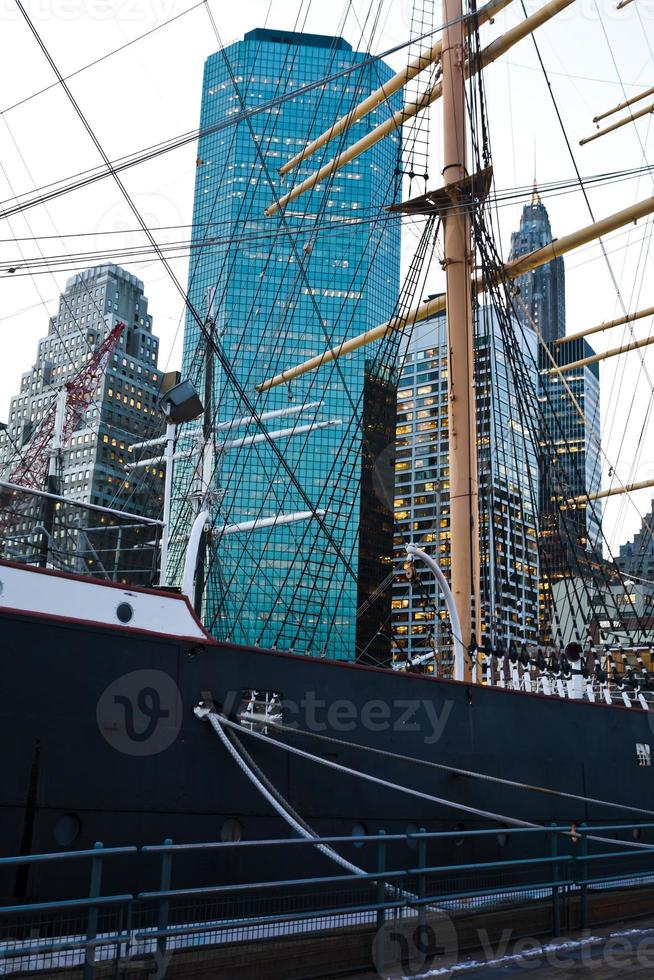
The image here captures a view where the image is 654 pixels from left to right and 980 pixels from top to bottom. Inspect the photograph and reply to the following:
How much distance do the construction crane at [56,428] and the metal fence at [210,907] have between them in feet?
17.6

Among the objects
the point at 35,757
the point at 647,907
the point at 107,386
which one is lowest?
the point at 647,907

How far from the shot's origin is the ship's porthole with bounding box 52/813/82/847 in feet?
24.2

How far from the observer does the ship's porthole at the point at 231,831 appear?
857 cm

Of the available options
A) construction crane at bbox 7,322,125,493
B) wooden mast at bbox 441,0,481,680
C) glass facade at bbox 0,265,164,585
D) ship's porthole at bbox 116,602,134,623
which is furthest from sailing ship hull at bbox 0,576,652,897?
glass facade at bbox 0,265,164,585

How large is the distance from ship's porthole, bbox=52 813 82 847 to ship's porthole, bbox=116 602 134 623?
1854 mm

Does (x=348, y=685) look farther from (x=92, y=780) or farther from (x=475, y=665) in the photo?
(x=475, y=665)

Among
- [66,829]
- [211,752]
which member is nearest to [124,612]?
[211,752]

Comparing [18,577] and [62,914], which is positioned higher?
[18,577]

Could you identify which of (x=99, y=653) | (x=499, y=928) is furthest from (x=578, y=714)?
(x=99, y=653)

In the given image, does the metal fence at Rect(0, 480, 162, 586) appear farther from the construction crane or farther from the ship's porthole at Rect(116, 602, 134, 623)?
the ship's porthole at Rect(116, 602, 134, 623)

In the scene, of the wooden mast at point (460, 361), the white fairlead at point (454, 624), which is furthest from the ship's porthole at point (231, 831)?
the wooden mast at point (460, 361)

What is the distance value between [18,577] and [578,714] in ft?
27.5

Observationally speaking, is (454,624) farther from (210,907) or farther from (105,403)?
(105,403)

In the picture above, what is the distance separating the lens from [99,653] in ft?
26.3
